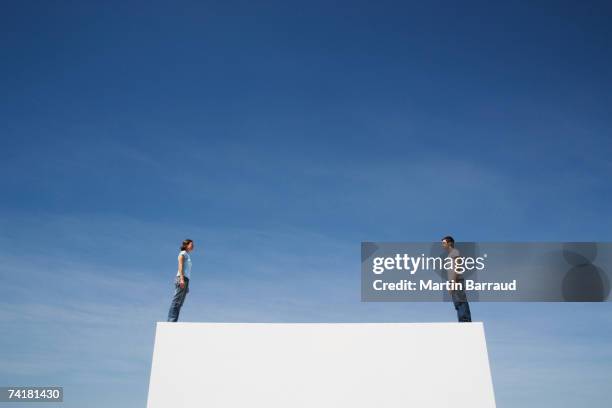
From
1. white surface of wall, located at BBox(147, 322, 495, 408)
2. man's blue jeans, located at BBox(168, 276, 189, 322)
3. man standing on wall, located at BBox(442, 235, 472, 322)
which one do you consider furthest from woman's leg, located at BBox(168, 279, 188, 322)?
man standing on wall, located at BBox(442, 235, 472, 322)

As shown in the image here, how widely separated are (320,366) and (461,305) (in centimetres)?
440

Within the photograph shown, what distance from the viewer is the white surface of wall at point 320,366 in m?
12.6

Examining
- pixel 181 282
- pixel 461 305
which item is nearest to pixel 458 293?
pixel 461 305

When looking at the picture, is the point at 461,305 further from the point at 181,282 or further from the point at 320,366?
the point at 181,282

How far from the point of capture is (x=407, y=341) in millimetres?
13844

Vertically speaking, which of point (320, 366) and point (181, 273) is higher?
point (181, 273)

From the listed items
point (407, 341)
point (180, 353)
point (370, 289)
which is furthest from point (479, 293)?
point (180, 353)

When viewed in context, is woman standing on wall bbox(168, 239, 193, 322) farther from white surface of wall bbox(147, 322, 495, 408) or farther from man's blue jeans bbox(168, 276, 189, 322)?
white surface of wall bbox(147, 322, 495, 408)

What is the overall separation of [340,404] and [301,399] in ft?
2.99

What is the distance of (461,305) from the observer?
14.9 metres

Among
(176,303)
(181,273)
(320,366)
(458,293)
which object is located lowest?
(320,366)

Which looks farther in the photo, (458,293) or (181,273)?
(458,293)

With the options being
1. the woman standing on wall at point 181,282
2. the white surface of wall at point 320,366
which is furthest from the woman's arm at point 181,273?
the white surface of wall at point 320,366

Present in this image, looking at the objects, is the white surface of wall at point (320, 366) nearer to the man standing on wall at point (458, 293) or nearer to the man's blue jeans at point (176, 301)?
the man's blue jeans at point (176, 301)
